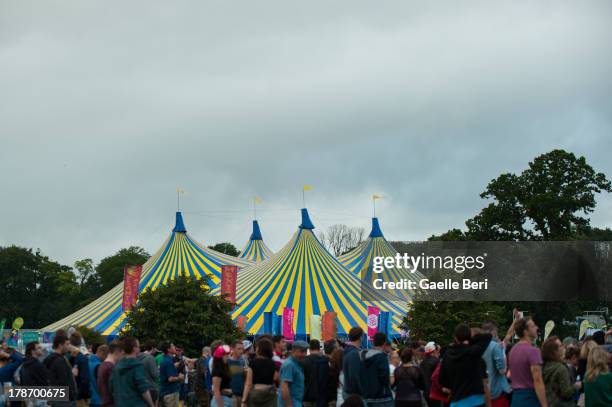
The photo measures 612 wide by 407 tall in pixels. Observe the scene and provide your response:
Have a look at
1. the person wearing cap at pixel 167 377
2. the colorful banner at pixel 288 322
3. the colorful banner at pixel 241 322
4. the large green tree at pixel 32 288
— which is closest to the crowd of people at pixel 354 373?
the person wearing cap at pixel 167 377

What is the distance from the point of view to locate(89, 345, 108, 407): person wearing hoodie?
1027 centimetres

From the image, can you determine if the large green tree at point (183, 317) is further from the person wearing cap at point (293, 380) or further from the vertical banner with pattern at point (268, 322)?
the person wearing cap at point (293, 380)

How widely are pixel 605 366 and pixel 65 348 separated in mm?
5338

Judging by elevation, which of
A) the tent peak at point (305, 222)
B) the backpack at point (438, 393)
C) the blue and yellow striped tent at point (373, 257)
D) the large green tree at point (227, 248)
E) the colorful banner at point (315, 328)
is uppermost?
the large green tree at point (227, 248)

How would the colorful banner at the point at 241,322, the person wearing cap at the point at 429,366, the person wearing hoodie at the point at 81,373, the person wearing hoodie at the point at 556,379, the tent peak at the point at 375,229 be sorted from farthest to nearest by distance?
the tent peak at the point at 375,229 → the colorful banner at the point at 241,322 → the person wearing cap at the point at 429,366 → the person wearing hoodie at the point at 81,373 → the person wearing hoodie at the point at 556,379

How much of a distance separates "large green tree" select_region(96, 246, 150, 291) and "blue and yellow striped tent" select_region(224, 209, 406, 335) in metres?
48.4

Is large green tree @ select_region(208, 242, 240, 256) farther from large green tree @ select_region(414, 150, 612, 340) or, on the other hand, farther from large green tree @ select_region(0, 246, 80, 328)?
large green tree @ select_region(414, 150, 612, 340)

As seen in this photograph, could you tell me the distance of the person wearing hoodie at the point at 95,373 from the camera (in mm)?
10273

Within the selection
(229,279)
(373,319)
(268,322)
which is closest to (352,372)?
(373,319)

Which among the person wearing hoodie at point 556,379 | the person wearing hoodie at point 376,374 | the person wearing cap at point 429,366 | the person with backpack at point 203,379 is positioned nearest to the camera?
the person wearing hoodie at point 556,379

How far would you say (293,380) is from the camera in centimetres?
945

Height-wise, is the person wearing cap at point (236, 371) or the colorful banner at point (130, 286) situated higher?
the colorful banner at point (130, 286)

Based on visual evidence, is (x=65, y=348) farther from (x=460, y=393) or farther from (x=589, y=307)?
(x=589, y=307)

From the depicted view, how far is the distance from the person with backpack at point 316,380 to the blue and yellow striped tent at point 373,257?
28373mm
